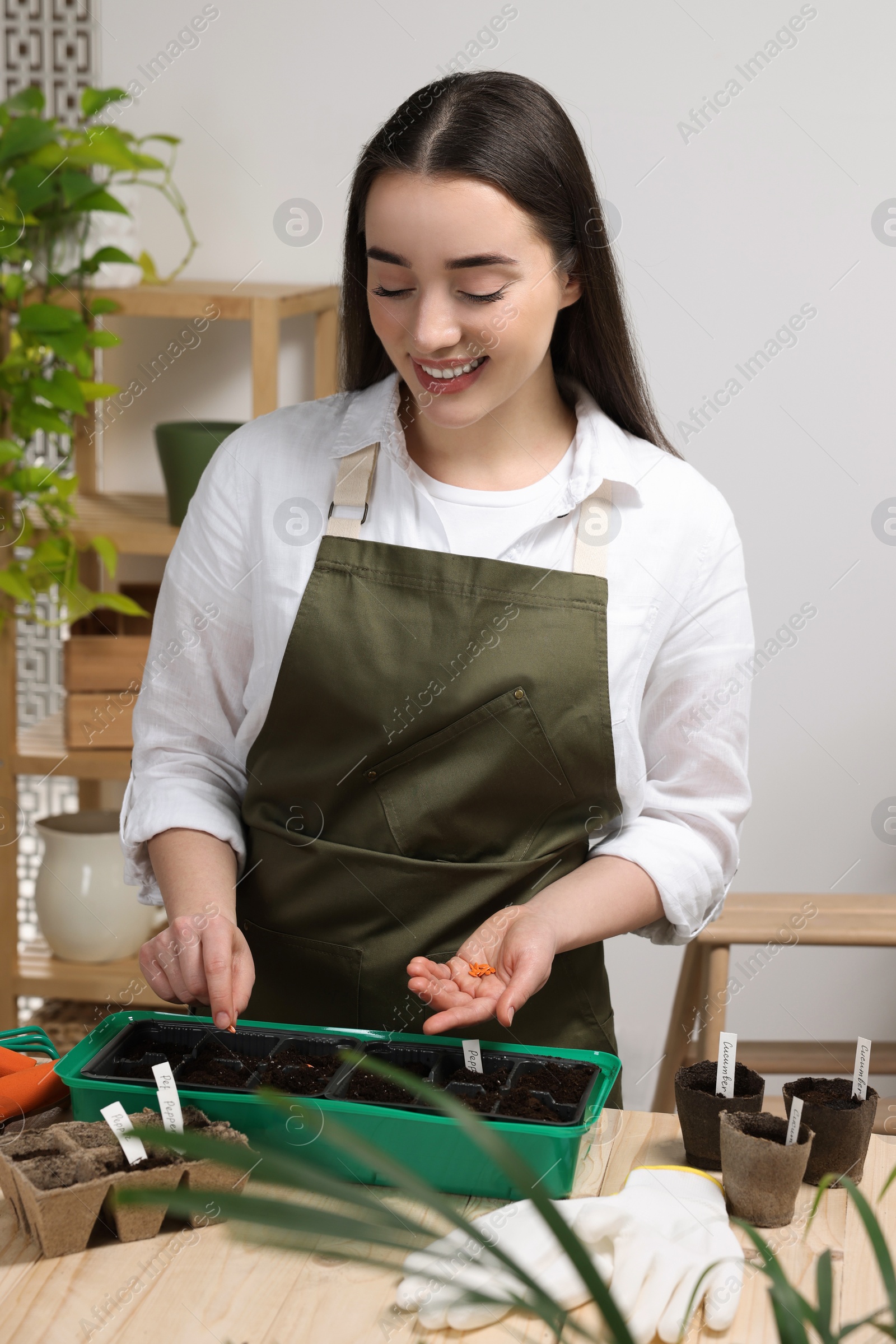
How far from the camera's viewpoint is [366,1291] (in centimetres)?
90

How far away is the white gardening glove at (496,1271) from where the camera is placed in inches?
33.5

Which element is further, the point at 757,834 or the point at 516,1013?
the point at 757,834

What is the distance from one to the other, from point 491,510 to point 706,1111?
0.65 m

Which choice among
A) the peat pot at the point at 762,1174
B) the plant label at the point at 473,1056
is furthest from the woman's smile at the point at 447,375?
the peat pot at the point at 762,1174

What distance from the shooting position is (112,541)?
7.74 ft

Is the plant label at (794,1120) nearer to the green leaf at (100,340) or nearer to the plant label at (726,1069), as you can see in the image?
the plant label at (726,1069)

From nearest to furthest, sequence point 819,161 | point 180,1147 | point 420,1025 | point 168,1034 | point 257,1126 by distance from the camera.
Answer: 1. point 180,1147
2. point 257,1126
3. point 168,1034
4. point 420,1025
5. point 819,161

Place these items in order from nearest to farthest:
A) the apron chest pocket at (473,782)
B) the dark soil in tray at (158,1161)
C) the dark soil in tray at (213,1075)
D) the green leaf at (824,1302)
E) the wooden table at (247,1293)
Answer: the green leaf at (824,1302) → the wooden table at (247,1293) → the dark soil in tray at (158,1161) → the dark soil in tray at (213,1075) → the apron chest pocket at (473,782)

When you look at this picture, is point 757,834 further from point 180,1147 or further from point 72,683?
point 180,1147

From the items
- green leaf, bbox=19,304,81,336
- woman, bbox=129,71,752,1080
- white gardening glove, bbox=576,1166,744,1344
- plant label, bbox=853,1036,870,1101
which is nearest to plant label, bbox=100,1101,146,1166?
woman, bbox=129,71,752,1080

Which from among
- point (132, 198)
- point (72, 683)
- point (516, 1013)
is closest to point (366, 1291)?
point (516, 1013)

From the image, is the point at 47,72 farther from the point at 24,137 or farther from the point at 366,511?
the point at 366,511

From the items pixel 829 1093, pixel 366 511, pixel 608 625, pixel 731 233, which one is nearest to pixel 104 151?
pixel 731 233

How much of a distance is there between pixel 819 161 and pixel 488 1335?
218 centimetres
